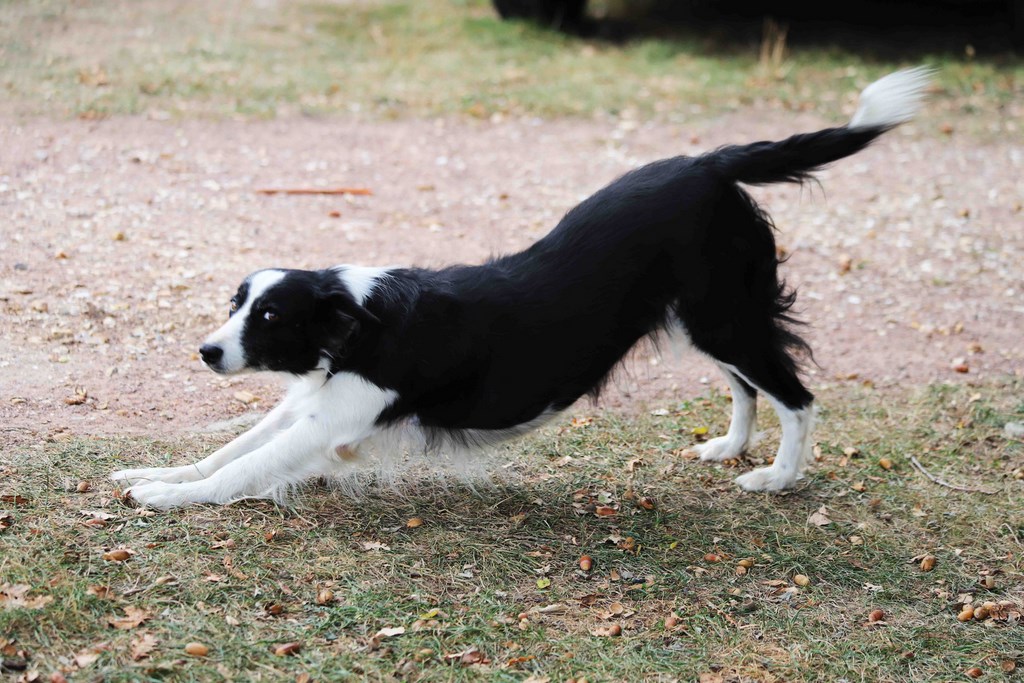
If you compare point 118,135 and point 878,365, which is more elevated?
point 118,135

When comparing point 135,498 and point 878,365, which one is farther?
point 878,365

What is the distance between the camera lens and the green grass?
10672 mm

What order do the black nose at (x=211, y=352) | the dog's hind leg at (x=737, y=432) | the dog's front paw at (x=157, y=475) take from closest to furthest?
the black nose at (x=211, y=352)
the dog's front paw at (x=157, y=475)
the dog's hind leg at (x=737, y=432)

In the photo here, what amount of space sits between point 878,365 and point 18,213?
19.6 ft

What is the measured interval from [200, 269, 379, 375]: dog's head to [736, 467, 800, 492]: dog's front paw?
6.86 feet

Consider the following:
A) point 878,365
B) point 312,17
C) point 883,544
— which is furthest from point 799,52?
point 883,544

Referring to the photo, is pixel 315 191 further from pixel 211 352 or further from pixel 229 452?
pixel 211 352

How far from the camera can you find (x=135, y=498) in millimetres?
4527

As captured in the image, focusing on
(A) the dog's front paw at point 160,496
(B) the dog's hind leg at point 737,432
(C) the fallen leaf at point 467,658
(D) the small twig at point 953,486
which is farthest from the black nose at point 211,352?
(D) the small twig at point 953,486

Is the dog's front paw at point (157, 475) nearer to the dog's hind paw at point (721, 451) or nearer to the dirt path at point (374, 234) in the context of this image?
the dirt path at point (374, 234)

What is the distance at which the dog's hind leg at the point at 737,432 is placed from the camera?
5473 mm

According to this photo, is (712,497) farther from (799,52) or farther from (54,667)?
(799,52)

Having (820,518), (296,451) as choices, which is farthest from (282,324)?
(820,518)

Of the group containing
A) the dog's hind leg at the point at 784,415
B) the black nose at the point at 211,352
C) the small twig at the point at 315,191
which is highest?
the black nose at the point at 211,352
